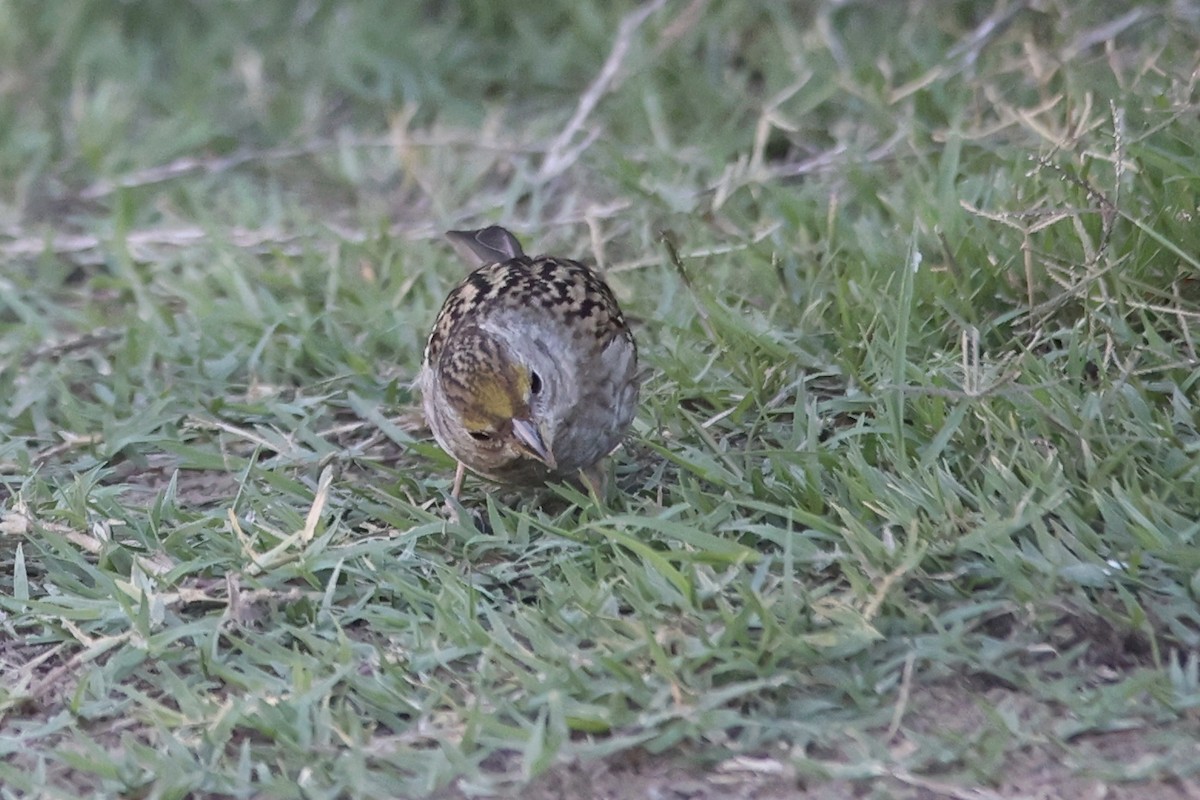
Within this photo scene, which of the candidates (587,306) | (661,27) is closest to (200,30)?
(661,27)

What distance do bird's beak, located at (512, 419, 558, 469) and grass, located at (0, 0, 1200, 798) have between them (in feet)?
0.66

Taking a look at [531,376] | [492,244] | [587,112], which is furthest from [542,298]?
[587,112]

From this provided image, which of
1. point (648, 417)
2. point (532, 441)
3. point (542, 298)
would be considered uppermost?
point (542, 298)

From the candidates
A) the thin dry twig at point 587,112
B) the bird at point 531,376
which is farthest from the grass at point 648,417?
the bird at point 531,376

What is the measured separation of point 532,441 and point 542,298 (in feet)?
2.02

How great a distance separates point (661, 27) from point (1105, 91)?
2234 millimetres

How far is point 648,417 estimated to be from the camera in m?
4.53

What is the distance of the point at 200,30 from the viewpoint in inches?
305

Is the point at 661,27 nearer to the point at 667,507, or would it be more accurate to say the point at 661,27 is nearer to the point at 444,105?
the point at 444,105

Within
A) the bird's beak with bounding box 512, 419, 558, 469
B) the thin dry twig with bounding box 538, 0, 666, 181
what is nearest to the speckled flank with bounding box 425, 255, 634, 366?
the bird's beak with bounding box 512, 419, 558, 469

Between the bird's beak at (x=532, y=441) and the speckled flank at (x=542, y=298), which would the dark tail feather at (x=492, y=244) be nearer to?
the speckled flank at (x=542, y=298)

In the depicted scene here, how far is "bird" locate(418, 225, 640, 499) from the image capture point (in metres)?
3.94

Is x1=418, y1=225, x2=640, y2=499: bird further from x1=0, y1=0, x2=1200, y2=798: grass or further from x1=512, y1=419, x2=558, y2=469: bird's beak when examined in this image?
x1=0, y1=0, x2=1200, y2=798: grass

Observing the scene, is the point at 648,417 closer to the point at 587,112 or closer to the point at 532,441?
the point at 532,441
